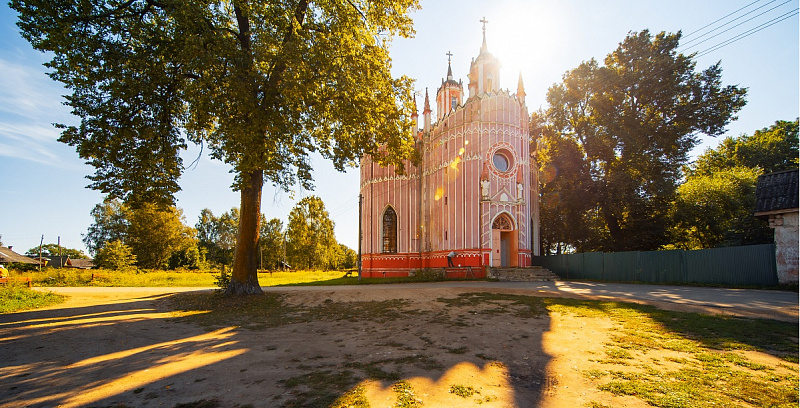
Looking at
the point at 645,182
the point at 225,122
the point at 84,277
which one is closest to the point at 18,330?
the point at 225,122

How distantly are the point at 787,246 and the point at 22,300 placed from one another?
1082 inches

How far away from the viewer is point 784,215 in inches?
576

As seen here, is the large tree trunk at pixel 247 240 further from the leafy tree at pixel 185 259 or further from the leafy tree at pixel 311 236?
the leafy tree at pixel 185 259

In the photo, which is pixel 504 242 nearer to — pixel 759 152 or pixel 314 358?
pixel 314 358

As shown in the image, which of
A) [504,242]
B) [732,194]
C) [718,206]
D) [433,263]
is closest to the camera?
[732,194]

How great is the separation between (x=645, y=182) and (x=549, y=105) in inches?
377

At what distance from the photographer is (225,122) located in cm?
1204

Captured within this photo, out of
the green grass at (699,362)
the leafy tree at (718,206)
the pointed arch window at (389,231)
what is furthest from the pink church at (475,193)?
the green grass at (699,362)

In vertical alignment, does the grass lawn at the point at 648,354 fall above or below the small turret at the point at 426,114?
below

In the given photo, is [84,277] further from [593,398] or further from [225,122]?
[593,398]

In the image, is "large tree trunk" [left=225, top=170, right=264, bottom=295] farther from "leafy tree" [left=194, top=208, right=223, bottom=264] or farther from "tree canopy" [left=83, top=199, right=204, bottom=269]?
"leafy tree" [left=194, top=208, right=223, bottom=264]

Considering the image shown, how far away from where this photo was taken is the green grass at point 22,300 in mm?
11984

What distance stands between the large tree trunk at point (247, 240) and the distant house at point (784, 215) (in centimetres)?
1920

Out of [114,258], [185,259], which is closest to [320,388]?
[114,258]
